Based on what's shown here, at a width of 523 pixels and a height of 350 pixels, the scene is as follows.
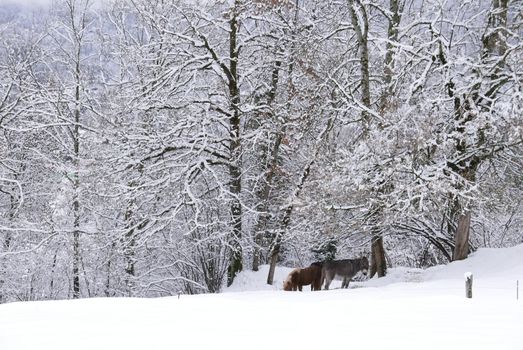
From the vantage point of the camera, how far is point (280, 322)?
6676mm

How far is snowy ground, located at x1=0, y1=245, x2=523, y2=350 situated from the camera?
546cm

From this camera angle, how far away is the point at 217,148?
18.0 metres

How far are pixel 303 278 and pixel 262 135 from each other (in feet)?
18.2

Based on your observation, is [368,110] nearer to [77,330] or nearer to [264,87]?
[264,87]

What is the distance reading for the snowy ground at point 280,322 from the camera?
17.9 feet

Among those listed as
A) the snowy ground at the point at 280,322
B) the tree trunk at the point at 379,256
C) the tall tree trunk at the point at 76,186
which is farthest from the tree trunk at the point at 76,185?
the snowy ground at the point at 280,322

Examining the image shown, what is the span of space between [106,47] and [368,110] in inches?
538

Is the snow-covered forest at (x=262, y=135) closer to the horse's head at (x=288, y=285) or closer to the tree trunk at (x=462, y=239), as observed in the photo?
the tree trunk at (x=462, y=239)

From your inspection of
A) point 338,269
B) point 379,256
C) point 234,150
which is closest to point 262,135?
point 234,150

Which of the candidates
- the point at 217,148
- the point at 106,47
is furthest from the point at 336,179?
the point at 106,47

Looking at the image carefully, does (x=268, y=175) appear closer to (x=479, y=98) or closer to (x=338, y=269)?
(x=338, y=269)

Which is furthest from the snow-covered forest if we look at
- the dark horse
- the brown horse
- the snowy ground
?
the snowy ground

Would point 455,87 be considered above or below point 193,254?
above

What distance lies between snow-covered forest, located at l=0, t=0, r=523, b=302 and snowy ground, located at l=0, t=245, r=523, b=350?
11.6ft
